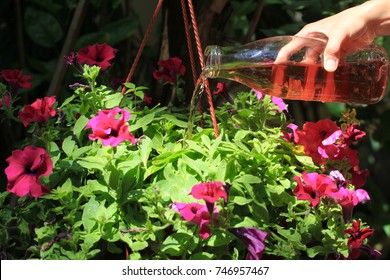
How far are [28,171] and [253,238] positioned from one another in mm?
349

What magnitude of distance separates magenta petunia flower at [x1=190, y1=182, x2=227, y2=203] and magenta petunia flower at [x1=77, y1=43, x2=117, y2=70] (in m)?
0.46

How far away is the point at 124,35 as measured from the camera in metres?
2.22

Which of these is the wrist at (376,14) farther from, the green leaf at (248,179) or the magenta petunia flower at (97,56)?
the magenta petunia flower at (97,56)

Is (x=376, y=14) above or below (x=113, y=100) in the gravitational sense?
above

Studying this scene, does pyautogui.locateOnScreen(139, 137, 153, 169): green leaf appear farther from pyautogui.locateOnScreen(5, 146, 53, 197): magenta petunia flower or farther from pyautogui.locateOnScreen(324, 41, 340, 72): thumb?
pyautogui.locateOnScreen(324, 41, 340, 72): thumb

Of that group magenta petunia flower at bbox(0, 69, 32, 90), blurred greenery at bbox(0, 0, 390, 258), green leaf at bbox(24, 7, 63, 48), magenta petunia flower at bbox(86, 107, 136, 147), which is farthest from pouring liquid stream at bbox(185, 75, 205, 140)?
green leaf at bbox(24, 7, 63, 48)

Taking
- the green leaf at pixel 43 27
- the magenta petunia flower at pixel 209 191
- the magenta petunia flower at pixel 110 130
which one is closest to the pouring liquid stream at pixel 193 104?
the magenta petunia flower at pixel 110 130

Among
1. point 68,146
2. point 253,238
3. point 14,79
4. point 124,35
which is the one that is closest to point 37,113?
point 68,146

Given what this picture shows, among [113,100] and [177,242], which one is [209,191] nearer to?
[177,242]

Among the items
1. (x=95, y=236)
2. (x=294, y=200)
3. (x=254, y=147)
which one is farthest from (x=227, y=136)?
(x=95, y=236)

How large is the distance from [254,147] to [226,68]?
0.45ft

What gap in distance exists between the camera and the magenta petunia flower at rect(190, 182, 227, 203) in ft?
3.41

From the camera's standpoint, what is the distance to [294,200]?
1204 millimetres

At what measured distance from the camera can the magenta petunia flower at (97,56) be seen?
4.69 ft
